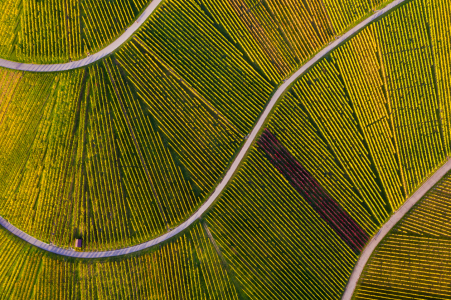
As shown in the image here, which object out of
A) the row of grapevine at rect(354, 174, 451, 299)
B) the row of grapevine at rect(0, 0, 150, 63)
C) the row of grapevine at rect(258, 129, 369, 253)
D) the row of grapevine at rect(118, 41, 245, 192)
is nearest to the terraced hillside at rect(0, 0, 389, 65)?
the row of grapevine at rect(0, 0, 150, 63)

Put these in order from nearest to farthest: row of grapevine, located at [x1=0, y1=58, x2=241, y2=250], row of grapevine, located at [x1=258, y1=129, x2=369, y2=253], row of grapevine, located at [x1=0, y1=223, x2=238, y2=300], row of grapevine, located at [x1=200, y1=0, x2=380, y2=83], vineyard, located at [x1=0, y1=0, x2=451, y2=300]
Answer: row of grapevine, located at [x1=0, y1=223, x2=238, y2=300] → vineyard, located at [x1=0, y1=0, x2=451, y2=300] → row of grapevine, located at [x1=0, y1=58, x2=241, y2=250] → row of grapevine, located at [x1=258, y1=129, x2=369, y2=253] → row of grapevine, located at [x1=200, y1=0, x2=380, y2=83]

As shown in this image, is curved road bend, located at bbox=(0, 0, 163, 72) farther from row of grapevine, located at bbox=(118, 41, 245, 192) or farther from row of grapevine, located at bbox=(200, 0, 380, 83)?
row of grapevine, located at bbox=(200, 0, 380, 83)

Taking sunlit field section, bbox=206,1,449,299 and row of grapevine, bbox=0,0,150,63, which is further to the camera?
row of grapevine, bbox=0,0,150,63

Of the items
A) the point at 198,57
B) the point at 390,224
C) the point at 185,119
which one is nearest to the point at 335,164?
the point at 390,224

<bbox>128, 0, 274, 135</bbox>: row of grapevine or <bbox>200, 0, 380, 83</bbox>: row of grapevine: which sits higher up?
<bbox>200, 0, 380, 83</bbox>: row of grapevine

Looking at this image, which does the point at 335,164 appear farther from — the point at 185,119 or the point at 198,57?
the point at 198,57

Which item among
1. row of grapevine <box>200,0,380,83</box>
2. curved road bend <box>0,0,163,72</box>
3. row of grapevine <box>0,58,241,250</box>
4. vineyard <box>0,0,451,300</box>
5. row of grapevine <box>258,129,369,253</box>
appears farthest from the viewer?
row of grapevine <box>200,0,380,83</box>

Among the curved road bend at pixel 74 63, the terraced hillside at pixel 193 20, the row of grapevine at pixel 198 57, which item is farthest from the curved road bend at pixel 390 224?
the curved road bend at pixel 74 63
